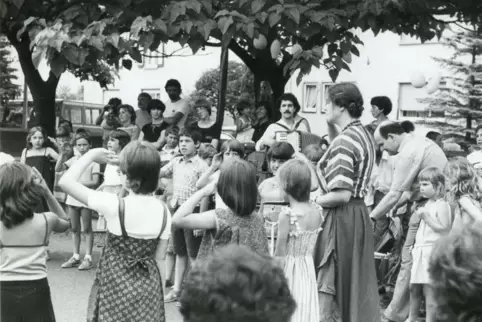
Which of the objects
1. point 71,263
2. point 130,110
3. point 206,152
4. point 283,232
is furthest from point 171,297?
point 130,110

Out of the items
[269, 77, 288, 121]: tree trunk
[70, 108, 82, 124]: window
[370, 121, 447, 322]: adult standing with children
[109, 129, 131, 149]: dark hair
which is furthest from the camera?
[70, 108, 82, 124]: window

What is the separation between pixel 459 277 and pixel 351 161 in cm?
384

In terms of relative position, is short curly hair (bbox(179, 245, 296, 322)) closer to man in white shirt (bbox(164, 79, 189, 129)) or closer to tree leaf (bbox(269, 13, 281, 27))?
tree leaf (bbox(269, 13, 281, 27))

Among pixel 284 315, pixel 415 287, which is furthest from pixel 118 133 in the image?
pixel 284 315

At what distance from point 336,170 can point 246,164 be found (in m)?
0.93

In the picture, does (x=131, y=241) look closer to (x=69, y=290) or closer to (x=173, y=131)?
(x=69, y=290)

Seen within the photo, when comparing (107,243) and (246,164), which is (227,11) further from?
(107,243)

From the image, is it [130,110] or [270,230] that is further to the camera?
[130,110]

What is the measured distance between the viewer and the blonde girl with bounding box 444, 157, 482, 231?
22.7 feet

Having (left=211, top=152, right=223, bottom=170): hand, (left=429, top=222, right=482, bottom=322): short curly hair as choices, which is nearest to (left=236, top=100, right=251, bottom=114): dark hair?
(left=211, top=152, right=223, bottom=170): hand

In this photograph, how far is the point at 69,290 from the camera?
355 inches

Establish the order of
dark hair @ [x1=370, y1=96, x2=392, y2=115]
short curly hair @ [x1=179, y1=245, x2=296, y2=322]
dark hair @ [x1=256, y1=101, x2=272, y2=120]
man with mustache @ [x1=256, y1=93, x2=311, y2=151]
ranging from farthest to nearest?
dark hair @ [x1=256, y1=101, x2=272, y2=120], dark hair @ [x1=370, y1=96, x2=392, y2=115], man with mustache @ [x1=256, y1=93, x2=311, y2=151], short curly hair @ [x1=179, y1=245, x2=296, y2=322]

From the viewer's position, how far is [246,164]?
539 cm

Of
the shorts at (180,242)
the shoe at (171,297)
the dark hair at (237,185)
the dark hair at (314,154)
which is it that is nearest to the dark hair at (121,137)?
the shorts at (180,242)
